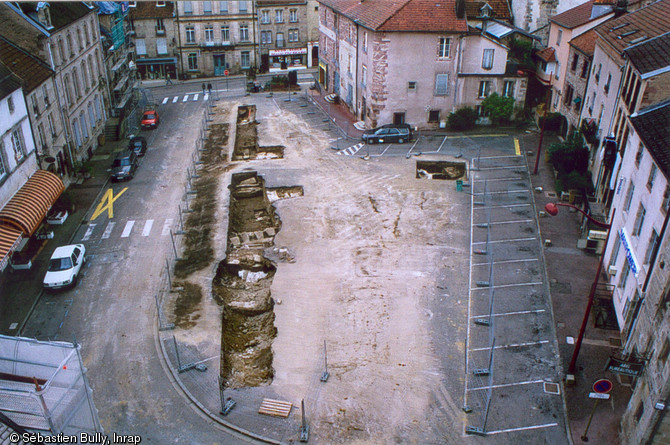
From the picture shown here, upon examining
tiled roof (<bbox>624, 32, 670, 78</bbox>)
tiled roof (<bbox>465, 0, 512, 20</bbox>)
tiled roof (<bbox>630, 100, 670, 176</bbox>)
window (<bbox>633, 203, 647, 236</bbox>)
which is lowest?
window (<bbox>633, 203, 647, 236</bbox>)

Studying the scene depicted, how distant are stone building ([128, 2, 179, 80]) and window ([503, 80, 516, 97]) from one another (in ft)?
137

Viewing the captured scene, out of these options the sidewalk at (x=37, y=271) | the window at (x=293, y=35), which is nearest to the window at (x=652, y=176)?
the sidewalk at (x=37, y=271)

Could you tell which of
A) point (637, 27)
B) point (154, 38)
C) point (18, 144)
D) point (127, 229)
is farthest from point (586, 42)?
point (154, 38)

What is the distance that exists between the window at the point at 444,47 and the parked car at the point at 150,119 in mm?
27021

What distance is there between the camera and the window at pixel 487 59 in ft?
158

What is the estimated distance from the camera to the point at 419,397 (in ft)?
70.5

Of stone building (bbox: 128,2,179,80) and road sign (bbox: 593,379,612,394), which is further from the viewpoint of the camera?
stone building (bbox: 128,2,179,80)

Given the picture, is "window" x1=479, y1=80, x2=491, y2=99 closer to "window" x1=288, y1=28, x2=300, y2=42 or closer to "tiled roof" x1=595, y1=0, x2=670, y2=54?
"tiled roof" x1=595, y1=0, x2=670, y2=54

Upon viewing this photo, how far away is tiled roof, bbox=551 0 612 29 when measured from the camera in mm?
44562

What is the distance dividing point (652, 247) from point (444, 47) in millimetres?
30259

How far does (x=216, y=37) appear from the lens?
70.1 m

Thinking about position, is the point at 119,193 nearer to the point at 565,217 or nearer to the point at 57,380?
the point at 57,380

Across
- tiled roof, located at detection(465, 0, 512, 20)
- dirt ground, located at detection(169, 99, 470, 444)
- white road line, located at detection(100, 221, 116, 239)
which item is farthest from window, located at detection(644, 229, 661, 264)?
tiled roof, located at detection(465, 0, 512, 20)

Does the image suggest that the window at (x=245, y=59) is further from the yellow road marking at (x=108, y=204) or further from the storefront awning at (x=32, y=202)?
the storefront awning at (x=32, y=202)
